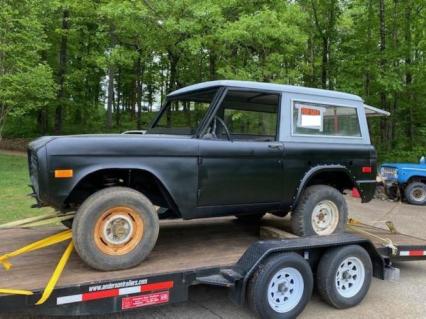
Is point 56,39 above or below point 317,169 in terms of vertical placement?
above

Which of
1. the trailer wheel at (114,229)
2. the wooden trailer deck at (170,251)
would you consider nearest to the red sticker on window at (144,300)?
the wooden trailer deck at (170,251)

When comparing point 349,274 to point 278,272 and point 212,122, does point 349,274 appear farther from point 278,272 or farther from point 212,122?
point 212,122

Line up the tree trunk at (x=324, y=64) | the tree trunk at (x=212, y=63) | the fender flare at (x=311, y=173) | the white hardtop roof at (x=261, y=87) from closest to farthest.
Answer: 1. the white hardtop roof at (x=261, y=87)
2. the fender flare at (x=311, y=173)
3. the tree trunk at (x=212, y=63)
4. the tree trunk at (x=324, y=64)

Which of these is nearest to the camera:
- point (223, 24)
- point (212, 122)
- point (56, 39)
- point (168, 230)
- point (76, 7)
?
point (212, 122)

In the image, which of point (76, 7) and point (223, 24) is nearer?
point (223, 24)

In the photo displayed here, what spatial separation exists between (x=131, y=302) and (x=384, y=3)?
1976 cm

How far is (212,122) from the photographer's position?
4523mm

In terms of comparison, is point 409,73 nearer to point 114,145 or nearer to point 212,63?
point 212,63

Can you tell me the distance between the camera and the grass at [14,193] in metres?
8.39

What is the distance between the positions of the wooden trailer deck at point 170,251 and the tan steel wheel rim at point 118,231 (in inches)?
8.4

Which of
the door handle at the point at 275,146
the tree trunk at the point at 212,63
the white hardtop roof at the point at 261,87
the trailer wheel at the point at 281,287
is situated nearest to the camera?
the trailer wheel at the point at 281,287

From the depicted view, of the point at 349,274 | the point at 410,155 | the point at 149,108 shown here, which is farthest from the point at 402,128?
the point at 149,108

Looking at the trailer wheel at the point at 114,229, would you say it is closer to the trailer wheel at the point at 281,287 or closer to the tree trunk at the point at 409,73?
the trailer wheel at the point at 281,287

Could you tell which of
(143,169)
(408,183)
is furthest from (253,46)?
(143,169)
